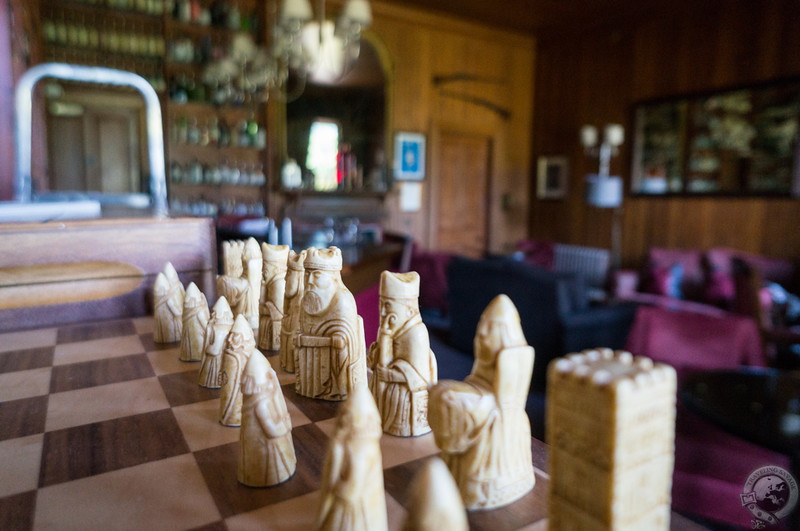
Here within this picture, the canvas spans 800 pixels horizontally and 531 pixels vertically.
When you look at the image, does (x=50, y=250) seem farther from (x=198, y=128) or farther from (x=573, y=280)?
(x=198, y=128)

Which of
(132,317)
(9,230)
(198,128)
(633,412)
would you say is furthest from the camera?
(198,128)

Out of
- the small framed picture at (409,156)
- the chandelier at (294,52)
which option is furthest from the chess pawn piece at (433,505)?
the small framed picture at (409,156)

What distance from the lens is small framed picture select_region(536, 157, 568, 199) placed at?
691 cm

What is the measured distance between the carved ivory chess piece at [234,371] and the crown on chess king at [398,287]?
23 centimetres

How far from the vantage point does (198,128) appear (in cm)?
476

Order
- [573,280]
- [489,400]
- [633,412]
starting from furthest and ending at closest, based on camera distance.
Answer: [573,280]
[489,400]
[633,412]

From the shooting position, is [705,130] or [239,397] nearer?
[239,397]

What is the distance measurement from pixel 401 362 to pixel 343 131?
5262 mm

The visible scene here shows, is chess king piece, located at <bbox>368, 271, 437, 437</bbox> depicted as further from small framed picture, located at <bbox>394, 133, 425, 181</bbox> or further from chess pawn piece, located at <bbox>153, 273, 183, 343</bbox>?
small framed picture, located at <bbox>394, 133, 425, 181</bbox>

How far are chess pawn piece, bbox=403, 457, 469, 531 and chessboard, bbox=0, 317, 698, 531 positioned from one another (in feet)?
0.57

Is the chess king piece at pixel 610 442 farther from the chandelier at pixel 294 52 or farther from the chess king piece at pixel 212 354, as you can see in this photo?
the chandelier at pixel 294 52

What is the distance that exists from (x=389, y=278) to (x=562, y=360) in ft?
1.06

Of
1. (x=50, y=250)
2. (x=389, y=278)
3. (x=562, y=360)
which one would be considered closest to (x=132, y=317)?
(x=50, y=250)

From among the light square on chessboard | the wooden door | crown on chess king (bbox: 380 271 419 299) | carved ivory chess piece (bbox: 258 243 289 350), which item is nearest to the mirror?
the wooden door
